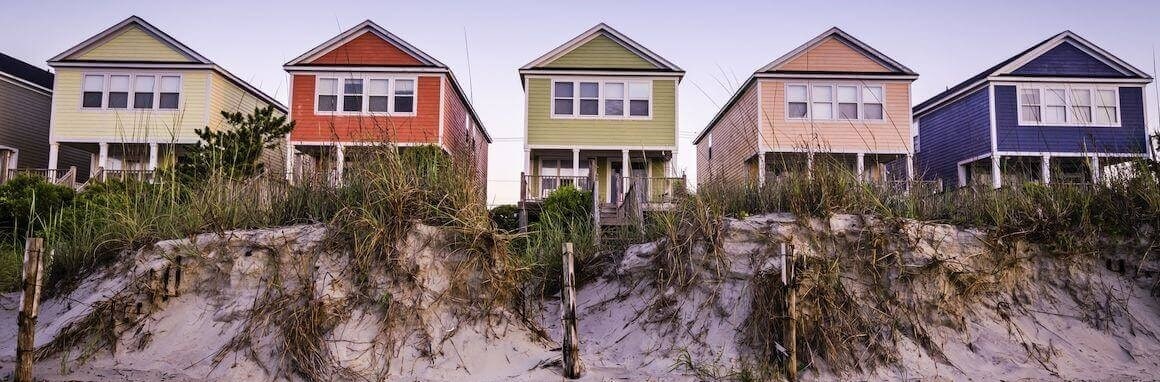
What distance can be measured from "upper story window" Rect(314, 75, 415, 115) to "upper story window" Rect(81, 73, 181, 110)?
5137 millimetres

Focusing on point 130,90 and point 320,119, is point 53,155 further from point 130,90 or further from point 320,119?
point 320,119

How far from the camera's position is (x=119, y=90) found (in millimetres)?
22703

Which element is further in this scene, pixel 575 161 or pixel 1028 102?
pixel 1028 102

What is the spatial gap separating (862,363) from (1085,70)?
22.3 metres

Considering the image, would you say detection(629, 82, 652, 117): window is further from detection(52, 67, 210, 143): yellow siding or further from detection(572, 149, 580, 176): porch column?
detection(52, 67, 210, 143): yellow siding

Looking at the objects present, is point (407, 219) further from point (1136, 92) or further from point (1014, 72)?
point (1136, 92)

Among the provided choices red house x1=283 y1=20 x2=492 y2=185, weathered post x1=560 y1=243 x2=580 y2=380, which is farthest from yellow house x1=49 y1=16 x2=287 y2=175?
weathered post x1=560 y1=243 x2=580 y2=380

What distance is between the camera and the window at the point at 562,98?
883 inches

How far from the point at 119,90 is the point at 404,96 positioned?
974 centimetres

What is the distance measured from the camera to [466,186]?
829cm

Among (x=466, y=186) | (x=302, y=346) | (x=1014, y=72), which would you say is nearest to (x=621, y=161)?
(x=1014, y=72)

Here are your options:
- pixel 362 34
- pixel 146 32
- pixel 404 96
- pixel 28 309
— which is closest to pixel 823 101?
pixel 404 96

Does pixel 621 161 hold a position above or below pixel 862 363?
above

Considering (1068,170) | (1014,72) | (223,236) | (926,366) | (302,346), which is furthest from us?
(1068,170)
